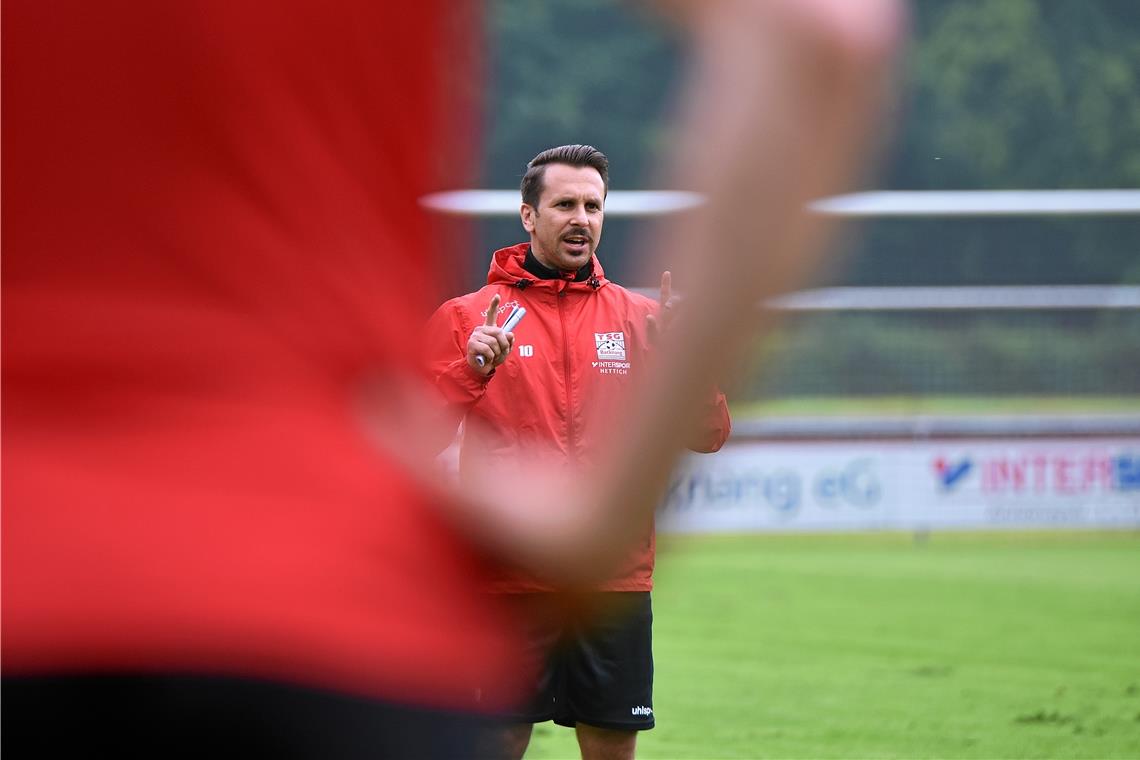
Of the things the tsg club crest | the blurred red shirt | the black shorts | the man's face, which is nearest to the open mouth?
the man's face

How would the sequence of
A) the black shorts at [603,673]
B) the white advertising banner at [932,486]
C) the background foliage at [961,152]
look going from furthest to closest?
the background foliage at [961,152] → the white advertising banner at [932,486] → the black shorts at [603,673]

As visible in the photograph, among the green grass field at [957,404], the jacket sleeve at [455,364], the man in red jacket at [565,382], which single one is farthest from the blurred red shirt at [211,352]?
the green grass field at [957,404]

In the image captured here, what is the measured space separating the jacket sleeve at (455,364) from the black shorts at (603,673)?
606mm

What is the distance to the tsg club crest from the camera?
3984 millimetres

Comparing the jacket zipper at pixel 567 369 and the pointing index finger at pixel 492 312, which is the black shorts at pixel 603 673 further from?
the pointing index finger at pixel 492 312

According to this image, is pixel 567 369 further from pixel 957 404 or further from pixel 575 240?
pixel 957 404

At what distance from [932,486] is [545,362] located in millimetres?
8067

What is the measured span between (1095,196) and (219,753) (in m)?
11.2

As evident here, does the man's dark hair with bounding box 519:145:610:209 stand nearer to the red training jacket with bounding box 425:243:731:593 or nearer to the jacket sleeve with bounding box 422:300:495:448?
the red training jacket with bounding box 425:243:731:593

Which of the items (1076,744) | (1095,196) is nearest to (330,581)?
(1076,744)

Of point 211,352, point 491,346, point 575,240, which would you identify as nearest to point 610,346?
point 575,240

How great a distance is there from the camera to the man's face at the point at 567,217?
411cm

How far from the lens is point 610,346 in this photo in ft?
13.1

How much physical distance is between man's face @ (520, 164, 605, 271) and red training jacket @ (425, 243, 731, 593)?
6 cm
